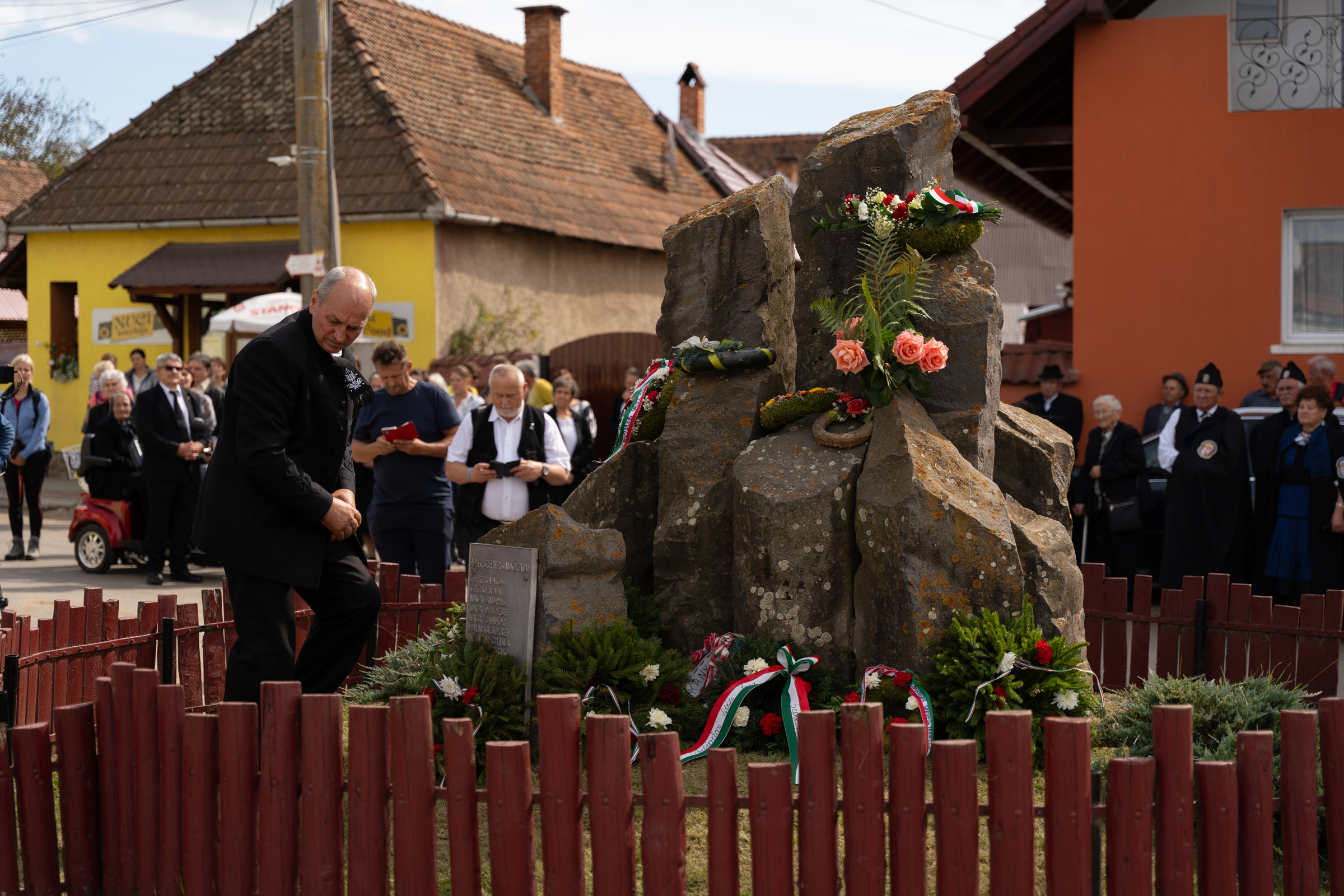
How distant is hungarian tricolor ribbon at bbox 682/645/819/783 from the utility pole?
27.2 ft

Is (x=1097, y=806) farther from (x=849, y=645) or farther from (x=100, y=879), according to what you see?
(x=100, y=879)

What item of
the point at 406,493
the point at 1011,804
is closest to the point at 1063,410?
the point at 406,493

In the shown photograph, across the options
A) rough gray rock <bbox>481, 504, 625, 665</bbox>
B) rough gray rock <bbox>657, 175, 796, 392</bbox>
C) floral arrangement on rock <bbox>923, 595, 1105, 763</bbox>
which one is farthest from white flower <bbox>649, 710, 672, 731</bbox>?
rough gray rock <bbox>657, 175, 796, 392</bbox>

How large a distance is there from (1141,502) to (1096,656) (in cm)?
447

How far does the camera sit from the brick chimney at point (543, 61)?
26828 mm

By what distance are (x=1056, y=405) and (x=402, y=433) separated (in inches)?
286

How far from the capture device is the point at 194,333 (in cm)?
2297

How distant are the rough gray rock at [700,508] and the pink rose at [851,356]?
22.7 inches

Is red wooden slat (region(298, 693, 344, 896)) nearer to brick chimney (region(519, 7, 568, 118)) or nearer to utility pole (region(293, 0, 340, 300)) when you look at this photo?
utility pole (region(293, 0, 340, 300))

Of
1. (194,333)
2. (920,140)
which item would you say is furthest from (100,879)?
(194,333)

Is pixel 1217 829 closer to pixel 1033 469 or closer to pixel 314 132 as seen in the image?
pixel 1033 469

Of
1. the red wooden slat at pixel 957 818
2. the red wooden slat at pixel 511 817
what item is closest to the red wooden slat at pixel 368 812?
the red wooden slat at pixel 511 817

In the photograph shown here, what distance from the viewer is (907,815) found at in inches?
142

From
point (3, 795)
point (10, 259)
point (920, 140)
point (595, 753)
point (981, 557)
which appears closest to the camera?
point (595, 753)
